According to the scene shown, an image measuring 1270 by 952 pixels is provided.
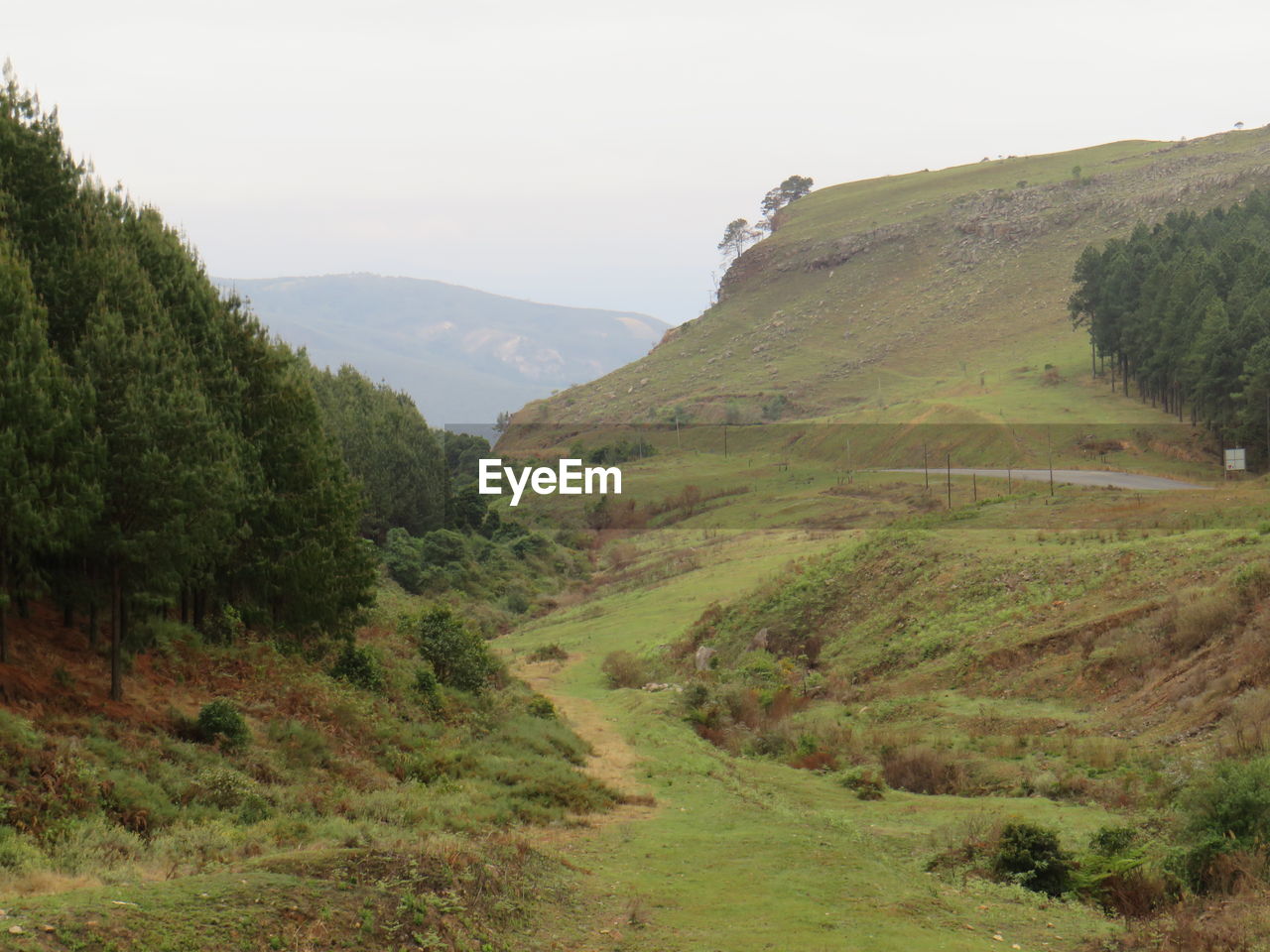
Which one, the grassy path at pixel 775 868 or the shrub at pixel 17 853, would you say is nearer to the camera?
the shrub at pixel 17 853

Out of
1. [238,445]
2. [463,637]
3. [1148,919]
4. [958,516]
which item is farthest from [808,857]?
[958,516]

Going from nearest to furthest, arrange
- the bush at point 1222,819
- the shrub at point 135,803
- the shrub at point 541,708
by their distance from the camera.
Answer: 1. the shrub at point 135,803
2. the bush at point 1222,819
3. the shrub at point 541,708

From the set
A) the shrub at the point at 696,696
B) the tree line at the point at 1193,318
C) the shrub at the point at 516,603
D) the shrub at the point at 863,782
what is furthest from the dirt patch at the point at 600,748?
the tree line at the point at 1193,318

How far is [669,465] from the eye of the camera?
11325cm

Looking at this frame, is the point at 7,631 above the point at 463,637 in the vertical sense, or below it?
above

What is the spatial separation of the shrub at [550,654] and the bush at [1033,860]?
33.7m

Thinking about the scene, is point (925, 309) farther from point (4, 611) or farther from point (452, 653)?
point (4, 611)

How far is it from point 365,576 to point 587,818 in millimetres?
10597

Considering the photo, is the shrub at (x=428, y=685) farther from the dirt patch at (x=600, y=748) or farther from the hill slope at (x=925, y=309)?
the hill slope at (x=925, y=309)

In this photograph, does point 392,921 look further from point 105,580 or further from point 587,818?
point 105,580

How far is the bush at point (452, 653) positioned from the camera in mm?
32188

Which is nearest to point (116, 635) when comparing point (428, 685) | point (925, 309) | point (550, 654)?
point (428, 685)

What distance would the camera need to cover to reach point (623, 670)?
44.8m

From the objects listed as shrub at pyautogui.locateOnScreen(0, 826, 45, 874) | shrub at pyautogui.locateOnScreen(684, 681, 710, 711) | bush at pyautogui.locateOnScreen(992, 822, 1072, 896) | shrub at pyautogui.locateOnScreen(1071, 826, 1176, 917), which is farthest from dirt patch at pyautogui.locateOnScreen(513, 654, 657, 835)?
shrub at pyautogui.locateOnScreen(0, 826, 45, 874)
